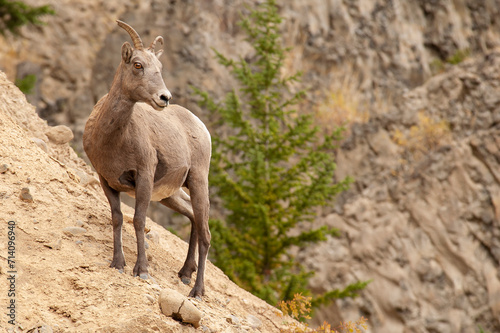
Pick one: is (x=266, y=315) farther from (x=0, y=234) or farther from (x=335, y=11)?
(x=335, y=11)

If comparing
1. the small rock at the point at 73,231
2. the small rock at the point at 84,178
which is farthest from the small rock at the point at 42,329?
the small rock at the point at 84,178

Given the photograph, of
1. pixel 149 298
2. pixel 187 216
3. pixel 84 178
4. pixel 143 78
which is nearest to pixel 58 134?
pixel 84 178

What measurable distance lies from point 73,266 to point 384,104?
1523cm

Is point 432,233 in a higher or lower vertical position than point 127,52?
lower

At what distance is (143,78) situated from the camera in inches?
190

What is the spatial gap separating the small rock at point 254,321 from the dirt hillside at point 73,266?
2 cm

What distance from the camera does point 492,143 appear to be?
14250 millimetres

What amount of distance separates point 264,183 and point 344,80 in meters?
8.59

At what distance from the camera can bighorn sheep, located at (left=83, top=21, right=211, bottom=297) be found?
4.87 m

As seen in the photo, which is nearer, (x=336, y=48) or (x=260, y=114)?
(x=260, y=114)

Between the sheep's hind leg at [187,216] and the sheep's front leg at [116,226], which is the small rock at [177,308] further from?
the sheep's hind leg at [187,216]

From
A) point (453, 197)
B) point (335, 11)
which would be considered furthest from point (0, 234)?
point (335, 11)

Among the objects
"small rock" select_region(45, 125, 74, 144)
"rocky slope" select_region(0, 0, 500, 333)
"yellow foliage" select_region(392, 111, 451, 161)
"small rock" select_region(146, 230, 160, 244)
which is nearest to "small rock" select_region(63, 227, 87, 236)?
"small rock" select_region(146, 230, 160, 244)

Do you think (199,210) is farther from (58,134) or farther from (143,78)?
(58,134)
